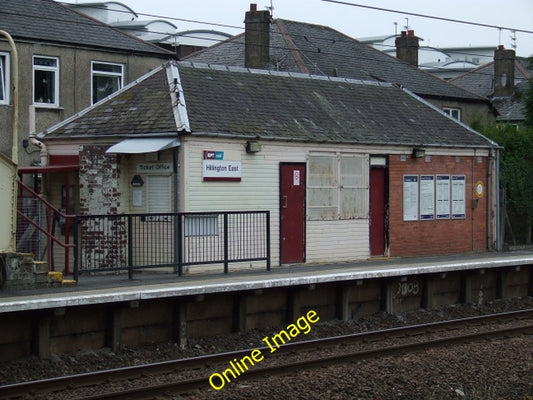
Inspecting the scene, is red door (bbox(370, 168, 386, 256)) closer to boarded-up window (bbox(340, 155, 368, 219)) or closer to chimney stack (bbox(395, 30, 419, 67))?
boarded-up window (bbox(340, 155, 368, 219))

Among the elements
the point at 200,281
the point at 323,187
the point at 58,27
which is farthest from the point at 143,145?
the point at 58,27

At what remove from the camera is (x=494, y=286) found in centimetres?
2116

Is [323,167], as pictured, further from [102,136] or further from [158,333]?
[158,333]

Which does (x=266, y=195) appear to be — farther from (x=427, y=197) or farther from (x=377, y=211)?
(x=427, y=197)

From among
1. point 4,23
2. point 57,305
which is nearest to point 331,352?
point 57,305

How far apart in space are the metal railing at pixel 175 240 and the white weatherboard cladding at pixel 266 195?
890 millimetres

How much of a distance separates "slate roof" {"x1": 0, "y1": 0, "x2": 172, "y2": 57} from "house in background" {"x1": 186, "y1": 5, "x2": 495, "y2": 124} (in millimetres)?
5210

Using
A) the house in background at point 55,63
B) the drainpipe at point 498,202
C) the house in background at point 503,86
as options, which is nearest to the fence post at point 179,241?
the house in background at point 55,63

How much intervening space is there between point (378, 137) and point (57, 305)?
1154cm

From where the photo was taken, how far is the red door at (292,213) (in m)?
20.1

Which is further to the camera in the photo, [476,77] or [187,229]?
[476,77]

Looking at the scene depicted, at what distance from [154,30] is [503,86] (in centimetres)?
1839

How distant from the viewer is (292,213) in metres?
20.3

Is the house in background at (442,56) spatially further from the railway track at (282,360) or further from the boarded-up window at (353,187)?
the railway track at (282,360)
